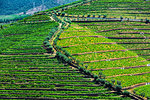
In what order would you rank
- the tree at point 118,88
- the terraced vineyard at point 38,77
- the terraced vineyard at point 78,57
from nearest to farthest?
1. the tree at point 118,88
2. the terraced vineyard at point 38,77
3. the terraced vineyard at point 78,57

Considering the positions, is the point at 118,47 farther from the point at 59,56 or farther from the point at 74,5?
the point at 74,5

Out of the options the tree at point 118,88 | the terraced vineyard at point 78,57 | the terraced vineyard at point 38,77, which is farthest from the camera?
the terraced vineyard at point 78,57

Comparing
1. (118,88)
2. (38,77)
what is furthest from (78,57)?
(118,88)

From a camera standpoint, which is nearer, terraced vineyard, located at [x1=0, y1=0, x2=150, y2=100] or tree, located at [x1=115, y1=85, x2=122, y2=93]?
tree, located at [x1=115, y1=85, x2=122, y2=93]

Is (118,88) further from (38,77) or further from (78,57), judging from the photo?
(38,77)

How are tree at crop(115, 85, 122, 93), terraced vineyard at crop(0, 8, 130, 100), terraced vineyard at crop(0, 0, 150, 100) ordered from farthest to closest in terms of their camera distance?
terraced vineyard at crop(0, 0, 150, 100) < terraced vineyard at crop(0, 8, 130, 100) < tree at crop(115, 85, 122, 93)

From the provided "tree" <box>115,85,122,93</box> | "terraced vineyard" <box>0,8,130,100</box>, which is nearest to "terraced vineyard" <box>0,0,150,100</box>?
"terraced vineyard" <box>0,8,130,100</box>

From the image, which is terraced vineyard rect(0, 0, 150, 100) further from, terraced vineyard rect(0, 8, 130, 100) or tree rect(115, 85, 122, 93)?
tree rect(115, 85, 122, 93)

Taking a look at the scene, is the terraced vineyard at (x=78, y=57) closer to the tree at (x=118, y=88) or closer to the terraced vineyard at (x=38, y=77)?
the terraced vineyard at (x=38, y=77)

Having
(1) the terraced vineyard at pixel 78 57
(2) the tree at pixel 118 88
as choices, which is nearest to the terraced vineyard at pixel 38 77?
(1) the terraced vineyard at pixel 78 57
